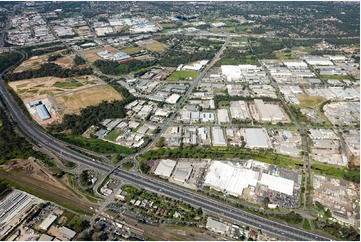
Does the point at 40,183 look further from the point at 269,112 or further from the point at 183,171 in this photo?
the point at 269,112

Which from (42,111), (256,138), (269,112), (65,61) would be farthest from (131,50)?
(256,138)

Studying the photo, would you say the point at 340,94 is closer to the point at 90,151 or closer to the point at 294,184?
the point at 294,184

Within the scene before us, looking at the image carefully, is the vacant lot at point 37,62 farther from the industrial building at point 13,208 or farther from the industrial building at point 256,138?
the industrial building at point 256,138

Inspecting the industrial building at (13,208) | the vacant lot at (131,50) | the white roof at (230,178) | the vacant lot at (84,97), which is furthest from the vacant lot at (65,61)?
the white roof at (230,178)

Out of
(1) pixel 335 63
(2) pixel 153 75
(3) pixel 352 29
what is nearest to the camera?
(2) pixel 153 75

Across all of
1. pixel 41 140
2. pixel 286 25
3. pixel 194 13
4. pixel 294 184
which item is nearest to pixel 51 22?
pixel 194 13

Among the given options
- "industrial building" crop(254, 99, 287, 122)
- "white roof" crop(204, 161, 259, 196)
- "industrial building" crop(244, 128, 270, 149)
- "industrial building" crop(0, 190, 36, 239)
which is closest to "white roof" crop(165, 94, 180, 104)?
"industrial building" crop(254, 99, 287, 122)
